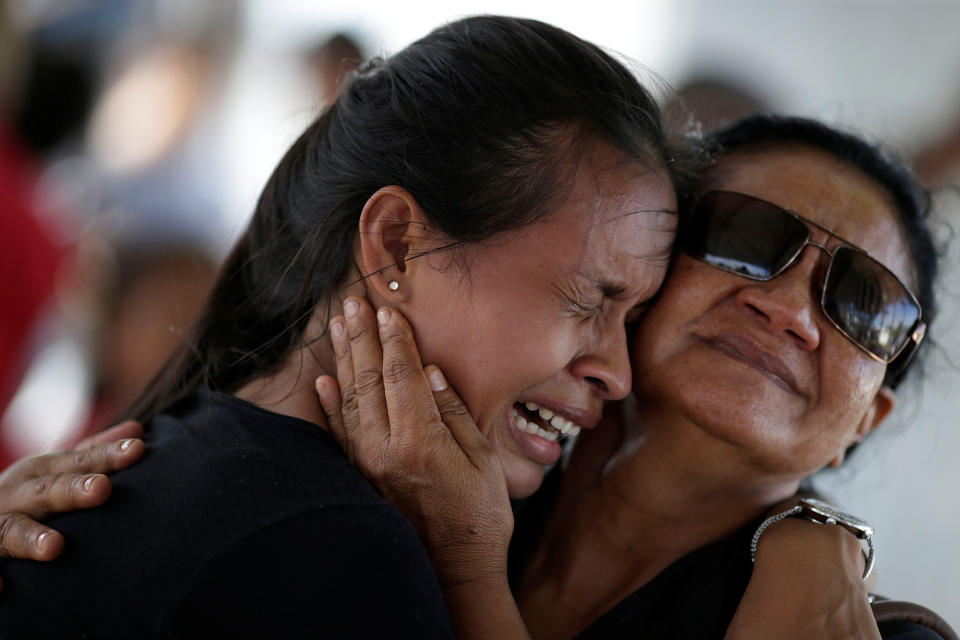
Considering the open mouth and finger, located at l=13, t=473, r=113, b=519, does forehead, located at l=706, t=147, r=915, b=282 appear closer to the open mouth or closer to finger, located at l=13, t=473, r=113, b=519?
the open mouth

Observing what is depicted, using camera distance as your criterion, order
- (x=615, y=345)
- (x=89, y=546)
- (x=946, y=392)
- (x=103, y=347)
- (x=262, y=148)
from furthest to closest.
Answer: (x=262, y=148) < (x=103, y=347) < (x=946, y=392) < (x=615, y=345) < (x=89, y=546)

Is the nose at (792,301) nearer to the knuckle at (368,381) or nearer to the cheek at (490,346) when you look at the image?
the cheek at (490,346)

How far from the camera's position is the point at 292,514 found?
3.84 feet

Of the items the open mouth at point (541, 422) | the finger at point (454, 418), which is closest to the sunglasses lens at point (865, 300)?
the open mouth at point (541, 422)

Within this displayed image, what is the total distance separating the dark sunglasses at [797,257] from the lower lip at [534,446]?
0.48 meters

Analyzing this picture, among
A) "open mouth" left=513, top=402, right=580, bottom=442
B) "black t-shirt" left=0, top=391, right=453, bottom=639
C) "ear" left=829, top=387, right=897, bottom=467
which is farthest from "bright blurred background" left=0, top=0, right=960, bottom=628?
"black t-shirt" left=0, top=391, right=453, bottom=639

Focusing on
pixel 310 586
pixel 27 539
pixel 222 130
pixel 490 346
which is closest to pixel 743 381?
pixel 490 346

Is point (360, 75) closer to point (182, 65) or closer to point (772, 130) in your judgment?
point (772, 130)

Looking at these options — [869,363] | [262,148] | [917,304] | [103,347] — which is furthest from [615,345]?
[262,148]

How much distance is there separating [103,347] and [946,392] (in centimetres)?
324

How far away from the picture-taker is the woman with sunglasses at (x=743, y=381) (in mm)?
1628

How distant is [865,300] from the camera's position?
Result: 167cm

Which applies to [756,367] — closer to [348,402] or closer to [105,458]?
[348,402]

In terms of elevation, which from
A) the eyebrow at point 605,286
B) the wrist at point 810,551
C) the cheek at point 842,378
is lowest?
the wrist at point 810,551
